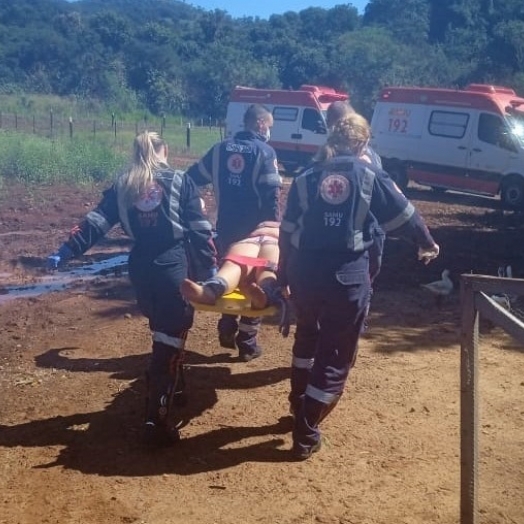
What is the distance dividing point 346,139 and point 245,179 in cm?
162

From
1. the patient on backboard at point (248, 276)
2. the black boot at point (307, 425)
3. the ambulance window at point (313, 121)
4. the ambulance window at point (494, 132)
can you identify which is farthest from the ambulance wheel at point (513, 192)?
the black boot at point (307, 425)

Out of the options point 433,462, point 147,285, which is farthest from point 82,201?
point 433,462

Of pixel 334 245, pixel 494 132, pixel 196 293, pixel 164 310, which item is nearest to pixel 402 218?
pixel 334 245

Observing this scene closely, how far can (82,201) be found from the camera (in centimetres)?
1473

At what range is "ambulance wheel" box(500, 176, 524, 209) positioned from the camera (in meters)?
17.0

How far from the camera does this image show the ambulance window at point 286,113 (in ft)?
73.0

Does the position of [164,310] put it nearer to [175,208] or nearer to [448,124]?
[175,208]

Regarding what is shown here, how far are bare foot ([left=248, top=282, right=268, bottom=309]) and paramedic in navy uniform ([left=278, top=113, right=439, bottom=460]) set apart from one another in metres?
0.21

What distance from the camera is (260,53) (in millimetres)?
65438

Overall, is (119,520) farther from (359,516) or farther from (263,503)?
(359,516)

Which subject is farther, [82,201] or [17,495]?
[82,201]

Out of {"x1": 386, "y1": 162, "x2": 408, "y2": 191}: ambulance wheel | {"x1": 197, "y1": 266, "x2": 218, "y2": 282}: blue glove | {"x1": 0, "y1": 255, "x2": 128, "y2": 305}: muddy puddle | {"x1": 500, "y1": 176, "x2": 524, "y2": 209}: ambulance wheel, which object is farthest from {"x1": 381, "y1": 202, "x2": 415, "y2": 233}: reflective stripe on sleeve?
{"x1": 386, "y1": 162, "x2": 408, "y2": 191}: ambulance wheel

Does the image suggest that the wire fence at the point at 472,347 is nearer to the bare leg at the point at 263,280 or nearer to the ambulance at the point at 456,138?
the bare leg at the point at 263,280

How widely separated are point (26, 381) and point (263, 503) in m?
2.44
